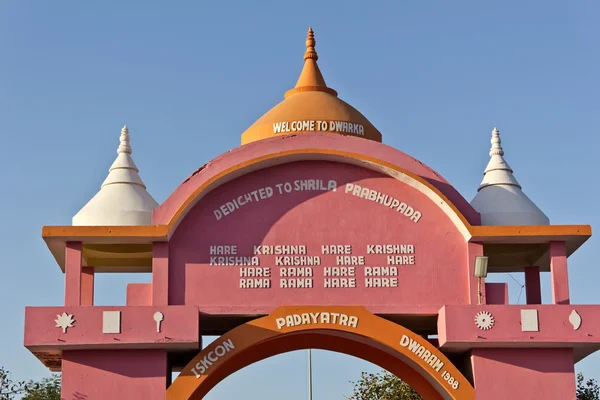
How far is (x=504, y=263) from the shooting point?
25.2 meters

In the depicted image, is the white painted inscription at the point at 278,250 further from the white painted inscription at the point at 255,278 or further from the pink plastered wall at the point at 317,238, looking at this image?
the white painted inscription at the point at 255,278

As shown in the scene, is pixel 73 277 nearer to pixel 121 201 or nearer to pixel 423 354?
pixel 121 201

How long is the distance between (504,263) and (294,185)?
15.3 ft

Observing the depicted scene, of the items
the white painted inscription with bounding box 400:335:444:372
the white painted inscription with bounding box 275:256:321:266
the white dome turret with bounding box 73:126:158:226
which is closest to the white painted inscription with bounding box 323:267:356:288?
the white painted inscription with bounding box 275:256:321:266

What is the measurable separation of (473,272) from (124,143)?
6811mm

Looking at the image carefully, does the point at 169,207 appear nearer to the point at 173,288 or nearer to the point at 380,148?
the point at 173,288

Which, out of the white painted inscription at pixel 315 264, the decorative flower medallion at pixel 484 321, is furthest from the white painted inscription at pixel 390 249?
the decorative flower medallion at pixel 484 321

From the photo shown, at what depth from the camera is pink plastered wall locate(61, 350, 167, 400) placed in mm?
21906

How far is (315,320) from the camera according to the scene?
22391mm

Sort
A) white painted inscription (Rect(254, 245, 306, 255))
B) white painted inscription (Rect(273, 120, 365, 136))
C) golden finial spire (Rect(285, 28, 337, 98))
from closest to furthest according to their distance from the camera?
white painted inscription (Rect(254, 245, 306, 255)) < white painted inscription (Rect(273, 120, 365, 136)) < golden finial spire (Rect(285, 28, 337, 98))

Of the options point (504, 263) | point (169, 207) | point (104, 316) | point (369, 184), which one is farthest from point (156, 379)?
point (504, 263)

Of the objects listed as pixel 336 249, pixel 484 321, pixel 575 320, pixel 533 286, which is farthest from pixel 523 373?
pixel 336 249

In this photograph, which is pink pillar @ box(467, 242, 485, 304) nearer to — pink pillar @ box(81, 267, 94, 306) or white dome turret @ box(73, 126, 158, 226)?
white dome turret @ box(73, 126, 158, 226)

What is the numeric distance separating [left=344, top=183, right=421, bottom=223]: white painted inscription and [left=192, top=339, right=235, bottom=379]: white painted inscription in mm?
3462
